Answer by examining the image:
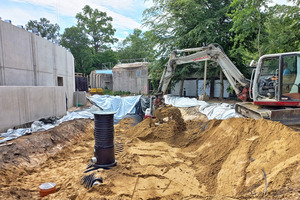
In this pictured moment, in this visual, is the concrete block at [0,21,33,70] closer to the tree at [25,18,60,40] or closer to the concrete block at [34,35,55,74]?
the concrete block at [34,35,55,74]

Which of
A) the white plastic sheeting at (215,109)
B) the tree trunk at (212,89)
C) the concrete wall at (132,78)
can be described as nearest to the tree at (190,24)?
the tree trunk at (212,89)

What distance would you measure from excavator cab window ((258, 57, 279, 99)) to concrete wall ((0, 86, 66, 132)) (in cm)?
826

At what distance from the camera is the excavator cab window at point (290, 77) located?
4.79 metres

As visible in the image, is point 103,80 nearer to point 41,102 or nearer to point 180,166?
point 41,102

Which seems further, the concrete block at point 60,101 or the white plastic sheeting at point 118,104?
the white plastic sheeting at point 118,104

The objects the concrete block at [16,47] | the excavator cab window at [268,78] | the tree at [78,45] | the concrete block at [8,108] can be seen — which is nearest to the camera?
the excavator cab window at [268,78]

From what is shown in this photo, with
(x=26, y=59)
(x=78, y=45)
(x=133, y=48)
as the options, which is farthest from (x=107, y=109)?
(x=133, y=48)

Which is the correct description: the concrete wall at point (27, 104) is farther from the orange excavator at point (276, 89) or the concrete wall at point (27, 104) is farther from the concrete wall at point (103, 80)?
the concrete wall at point (103, 80)

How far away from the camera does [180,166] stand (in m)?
4.73

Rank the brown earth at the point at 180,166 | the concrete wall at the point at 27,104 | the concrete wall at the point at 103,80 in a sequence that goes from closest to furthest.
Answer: the brown earth at the point at 180,166, the concrete wall at the point at 27,104, the concrete wall at the point at 103,80

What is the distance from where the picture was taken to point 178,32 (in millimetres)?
14805

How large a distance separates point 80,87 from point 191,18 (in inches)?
518

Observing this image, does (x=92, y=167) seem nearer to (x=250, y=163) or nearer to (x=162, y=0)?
(x=250, y=163)

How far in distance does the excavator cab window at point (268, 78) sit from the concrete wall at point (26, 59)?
909cm
